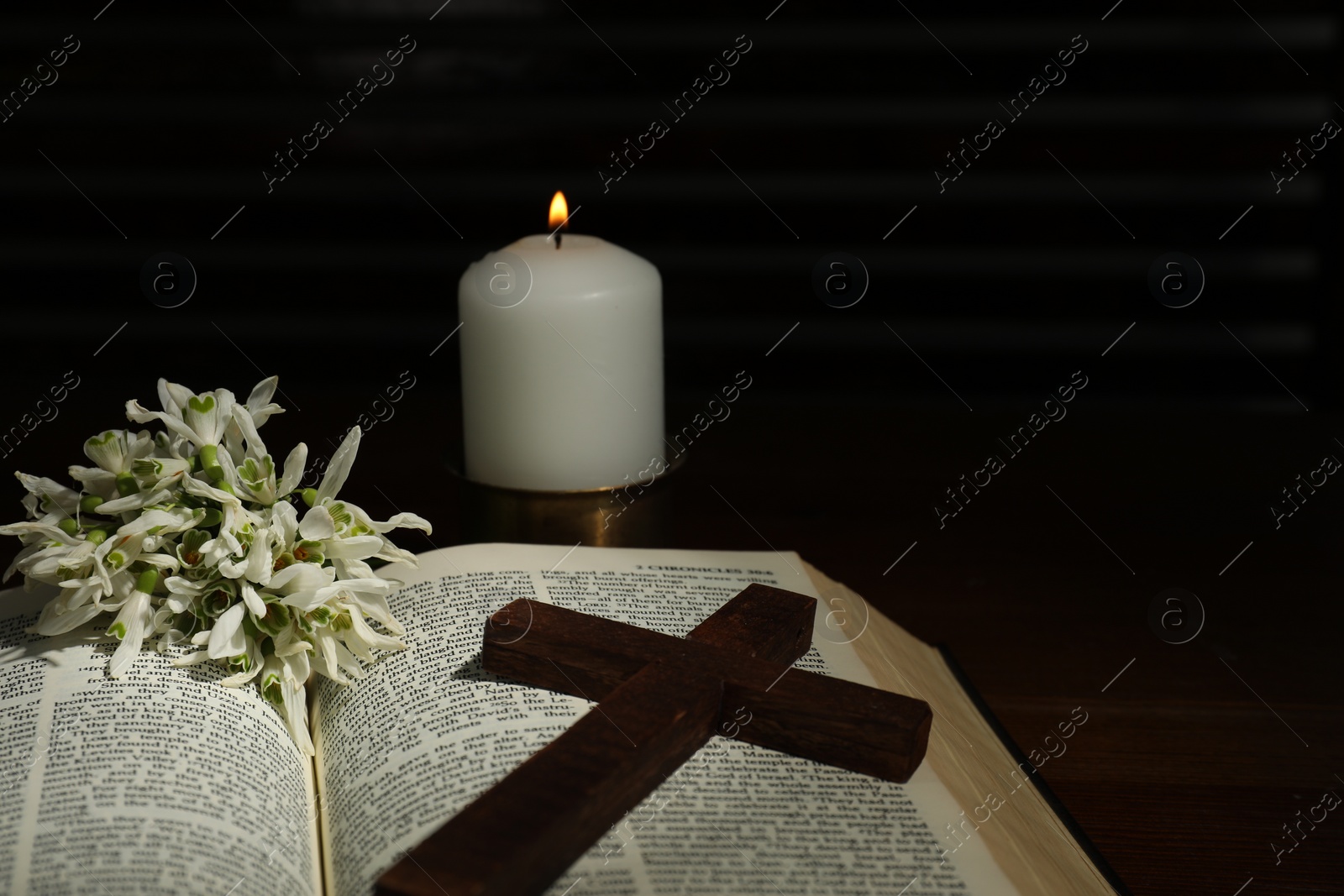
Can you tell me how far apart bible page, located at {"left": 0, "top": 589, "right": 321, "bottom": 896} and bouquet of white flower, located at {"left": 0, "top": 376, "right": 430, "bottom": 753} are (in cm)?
1

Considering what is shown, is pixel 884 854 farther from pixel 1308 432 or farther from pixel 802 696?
pixel 1308 432

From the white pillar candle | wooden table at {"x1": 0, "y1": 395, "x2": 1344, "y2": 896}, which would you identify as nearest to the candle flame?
the white pillar candle

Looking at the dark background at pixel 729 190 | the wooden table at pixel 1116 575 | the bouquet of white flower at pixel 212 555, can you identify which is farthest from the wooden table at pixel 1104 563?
the dark background at pixel 729 190

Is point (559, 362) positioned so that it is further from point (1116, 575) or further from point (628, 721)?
point (1116, 575)

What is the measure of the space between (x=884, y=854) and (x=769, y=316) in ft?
4.11

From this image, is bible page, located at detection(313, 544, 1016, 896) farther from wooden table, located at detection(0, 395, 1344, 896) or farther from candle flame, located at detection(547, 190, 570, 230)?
candle flame, located at detection(547, 190, 570, 230)

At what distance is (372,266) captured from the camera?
1684 mm

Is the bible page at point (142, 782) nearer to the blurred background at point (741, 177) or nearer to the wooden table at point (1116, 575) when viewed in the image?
the wooden table at point (1116, 575)

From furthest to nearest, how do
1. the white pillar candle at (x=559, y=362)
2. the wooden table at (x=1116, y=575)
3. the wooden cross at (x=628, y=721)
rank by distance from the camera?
the white pillar candle at (x=559, y=362) < the wooden table at (x=1116, y=575) < the wooden cross at (x=628, y=721)

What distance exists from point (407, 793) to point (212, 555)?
0.16m

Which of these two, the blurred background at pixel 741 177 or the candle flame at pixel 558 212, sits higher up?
the blurred background at pixel 741 177

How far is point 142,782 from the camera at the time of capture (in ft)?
1.63

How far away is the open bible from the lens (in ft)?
1.51

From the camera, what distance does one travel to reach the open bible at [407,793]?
0.46 m
